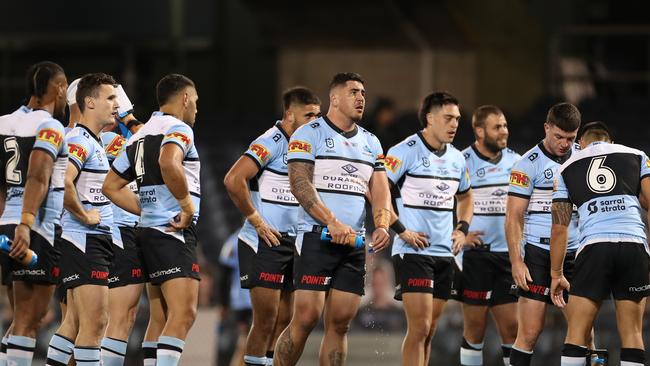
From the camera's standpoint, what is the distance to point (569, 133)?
9.90m

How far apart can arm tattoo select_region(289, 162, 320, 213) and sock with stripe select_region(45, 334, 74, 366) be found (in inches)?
85.5

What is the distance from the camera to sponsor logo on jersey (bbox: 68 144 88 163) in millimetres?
9109

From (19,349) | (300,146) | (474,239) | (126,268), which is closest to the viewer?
(19,349)

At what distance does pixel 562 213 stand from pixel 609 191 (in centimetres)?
43

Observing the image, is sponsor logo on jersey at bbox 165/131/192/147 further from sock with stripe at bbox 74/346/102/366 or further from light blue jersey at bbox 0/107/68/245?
sock with stripe at bbox 74/346/102/366

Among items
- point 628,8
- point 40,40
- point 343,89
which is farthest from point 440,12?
point 343,89

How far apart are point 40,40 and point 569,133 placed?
15.3 m

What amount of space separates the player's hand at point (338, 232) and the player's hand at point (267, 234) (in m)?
1.04

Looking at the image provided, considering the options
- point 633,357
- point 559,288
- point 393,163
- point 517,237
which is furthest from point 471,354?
point 633,357

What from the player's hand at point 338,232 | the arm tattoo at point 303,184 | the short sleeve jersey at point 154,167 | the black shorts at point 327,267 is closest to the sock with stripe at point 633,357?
the black shorts at point 327,267

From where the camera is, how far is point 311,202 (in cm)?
902

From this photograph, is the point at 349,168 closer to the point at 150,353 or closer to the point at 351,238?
the point at 351,238

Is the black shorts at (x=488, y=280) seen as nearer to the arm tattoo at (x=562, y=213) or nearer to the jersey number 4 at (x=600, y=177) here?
the arm tattoo at (x=562, y=213)

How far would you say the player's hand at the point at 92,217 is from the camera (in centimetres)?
905
